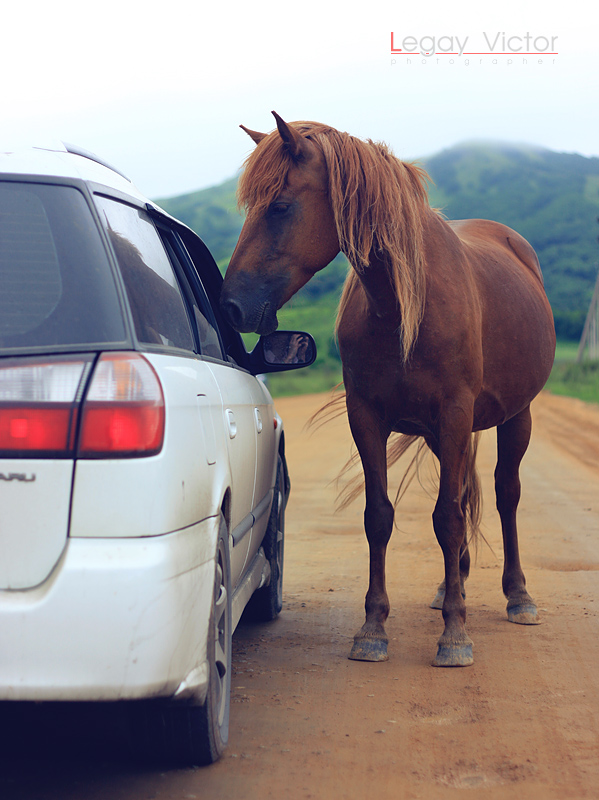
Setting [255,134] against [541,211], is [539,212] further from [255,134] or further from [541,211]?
[255,134]

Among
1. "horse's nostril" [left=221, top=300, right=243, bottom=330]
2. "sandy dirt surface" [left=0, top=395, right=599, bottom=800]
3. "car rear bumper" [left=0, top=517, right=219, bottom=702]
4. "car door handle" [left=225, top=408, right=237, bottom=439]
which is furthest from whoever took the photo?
"horse's nostril" [left=221, top=300, right=243, bottom=330]

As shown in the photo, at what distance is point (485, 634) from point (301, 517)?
151 inches

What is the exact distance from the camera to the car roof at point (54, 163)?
7.56 ft

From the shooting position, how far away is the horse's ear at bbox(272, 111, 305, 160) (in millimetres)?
3604

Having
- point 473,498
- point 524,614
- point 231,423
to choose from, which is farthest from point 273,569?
point 231,423

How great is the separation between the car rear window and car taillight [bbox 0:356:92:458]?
0.08 metres

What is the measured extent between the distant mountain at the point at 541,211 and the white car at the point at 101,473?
85541 millimetres

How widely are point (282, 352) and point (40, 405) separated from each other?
238 centimetres

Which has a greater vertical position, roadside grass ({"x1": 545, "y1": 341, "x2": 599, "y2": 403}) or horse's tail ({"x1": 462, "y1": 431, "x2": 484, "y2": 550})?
horse's tail ({"x1": 462, "y1": 431, "x2": 484, "y2": 550})

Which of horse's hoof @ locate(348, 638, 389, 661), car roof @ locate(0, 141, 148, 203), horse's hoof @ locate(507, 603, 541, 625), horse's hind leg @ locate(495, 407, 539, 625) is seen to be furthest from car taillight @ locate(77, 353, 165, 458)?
horse's hind leg @ locate(495, 407, 539, 625)

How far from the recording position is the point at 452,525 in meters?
4.16

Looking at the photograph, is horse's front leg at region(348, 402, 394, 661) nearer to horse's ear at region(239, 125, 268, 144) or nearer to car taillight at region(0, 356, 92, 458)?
horse's ear at region(239, 125, 268, 144)

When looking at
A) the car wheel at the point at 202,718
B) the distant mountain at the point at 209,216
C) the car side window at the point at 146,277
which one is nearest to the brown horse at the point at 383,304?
the car side window at the point at 146,277

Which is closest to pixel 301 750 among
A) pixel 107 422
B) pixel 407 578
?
pixel 107 422
